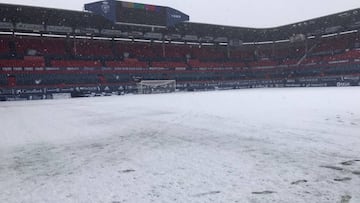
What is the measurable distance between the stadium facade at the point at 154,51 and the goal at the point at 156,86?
1.14 m

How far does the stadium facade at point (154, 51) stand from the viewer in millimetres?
37844

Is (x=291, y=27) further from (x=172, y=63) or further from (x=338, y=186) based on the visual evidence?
(x=338, y=186)

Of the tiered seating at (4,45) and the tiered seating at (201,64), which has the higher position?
the tiered seating at (4,45)

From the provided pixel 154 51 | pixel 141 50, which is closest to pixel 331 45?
pixel 154 51

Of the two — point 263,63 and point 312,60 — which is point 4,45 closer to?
point 263,63

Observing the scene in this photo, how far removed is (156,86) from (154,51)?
866cm

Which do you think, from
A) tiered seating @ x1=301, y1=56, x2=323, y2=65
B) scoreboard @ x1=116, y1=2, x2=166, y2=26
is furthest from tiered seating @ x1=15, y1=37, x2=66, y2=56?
tiered seating @ x1=301, y1=56, x2=323, y2=65

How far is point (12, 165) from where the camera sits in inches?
213

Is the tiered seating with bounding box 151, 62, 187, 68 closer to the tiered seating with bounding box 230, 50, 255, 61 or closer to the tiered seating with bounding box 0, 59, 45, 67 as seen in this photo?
the tiered seating with bounding box 230, 50, 255, 61

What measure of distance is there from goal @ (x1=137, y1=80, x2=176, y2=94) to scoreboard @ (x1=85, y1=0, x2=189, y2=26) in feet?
27.6

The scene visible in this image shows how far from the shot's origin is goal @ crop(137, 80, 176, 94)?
43500mm

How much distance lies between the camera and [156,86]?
45188 mm

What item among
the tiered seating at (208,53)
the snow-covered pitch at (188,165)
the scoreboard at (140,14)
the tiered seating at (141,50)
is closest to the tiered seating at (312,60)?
the tiered seating at (208,53)

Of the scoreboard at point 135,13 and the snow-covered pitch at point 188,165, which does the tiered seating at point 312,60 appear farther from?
the snow-covered pitch at point 188,165
